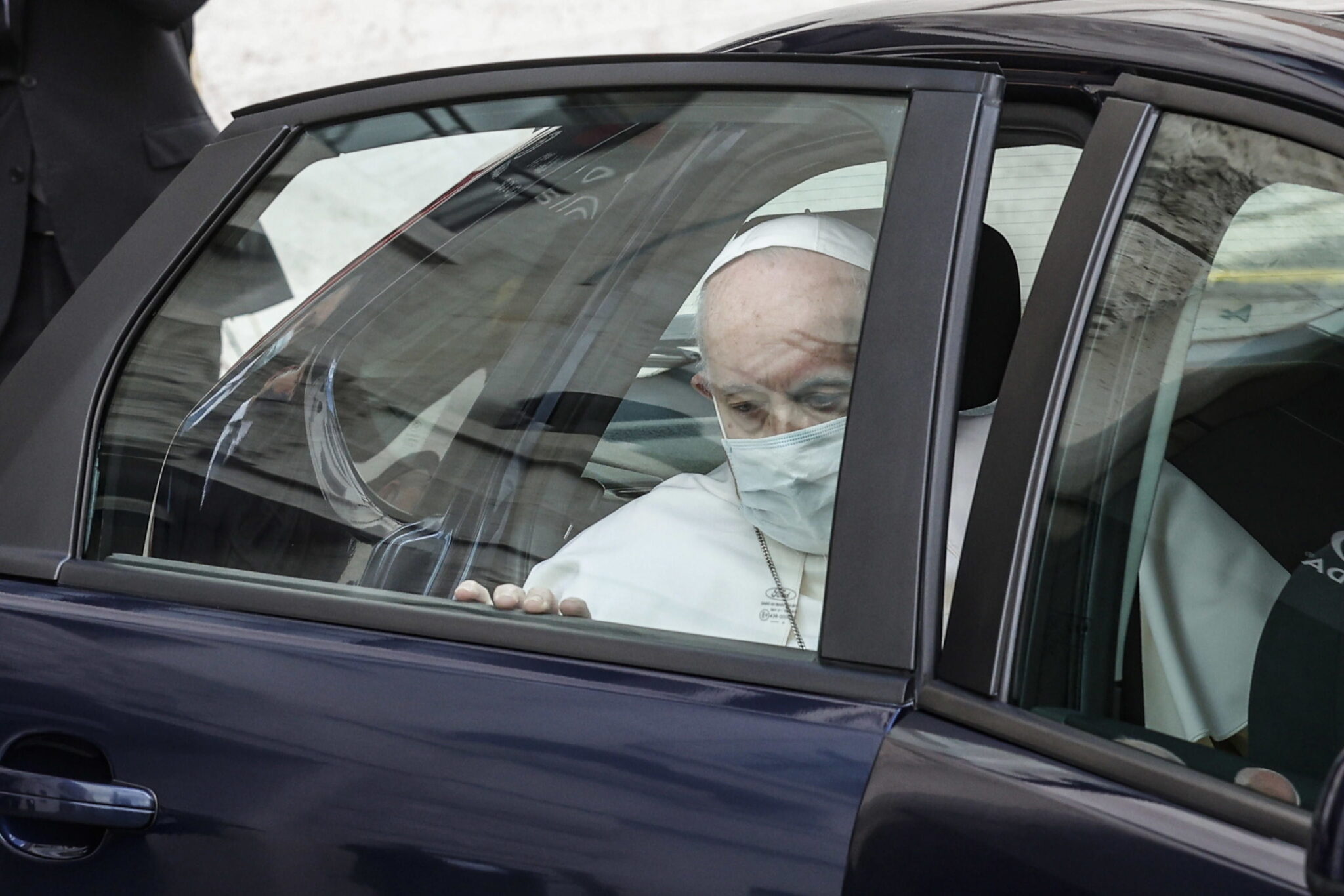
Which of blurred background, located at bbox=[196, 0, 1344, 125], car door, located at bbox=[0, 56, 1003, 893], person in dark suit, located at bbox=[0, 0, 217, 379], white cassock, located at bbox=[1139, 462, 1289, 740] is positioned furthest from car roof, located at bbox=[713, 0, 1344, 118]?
blurred background, located at bbox=[196, 0, 1344, 125]

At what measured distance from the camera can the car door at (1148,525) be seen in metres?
0.97

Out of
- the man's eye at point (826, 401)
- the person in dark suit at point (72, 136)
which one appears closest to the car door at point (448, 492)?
the man's eye at point (826, 401)

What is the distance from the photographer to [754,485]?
144cm

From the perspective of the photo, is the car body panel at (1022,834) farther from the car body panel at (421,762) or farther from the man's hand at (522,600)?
the man's hand at (522,600)

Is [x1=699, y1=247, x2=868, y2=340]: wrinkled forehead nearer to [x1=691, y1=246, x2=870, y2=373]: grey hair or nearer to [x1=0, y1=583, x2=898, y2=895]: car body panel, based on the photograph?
[x1=691, y1=246, x2=870, y2=373]: grey hair

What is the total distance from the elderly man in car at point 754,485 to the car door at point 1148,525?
0.34 feet

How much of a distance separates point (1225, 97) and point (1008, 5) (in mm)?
458

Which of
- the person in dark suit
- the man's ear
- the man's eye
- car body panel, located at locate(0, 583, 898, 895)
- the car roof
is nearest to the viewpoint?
car body panel, located at locate(0, 583, 898, 895)

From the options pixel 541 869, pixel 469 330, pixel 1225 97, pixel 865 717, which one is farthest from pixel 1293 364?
pixel 469 330

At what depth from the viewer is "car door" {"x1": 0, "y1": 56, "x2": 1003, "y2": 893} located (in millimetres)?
1058

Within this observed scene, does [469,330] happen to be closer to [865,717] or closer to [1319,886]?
[865,717]

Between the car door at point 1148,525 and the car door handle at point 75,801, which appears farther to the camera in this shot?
the car door handle at point 75,801

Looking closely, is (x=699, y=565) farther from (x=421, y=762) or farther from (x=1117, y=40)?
(x=1117, y=40)

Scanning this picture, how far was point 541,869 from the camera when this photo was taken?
1.04 m
